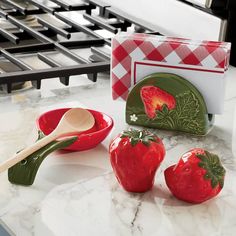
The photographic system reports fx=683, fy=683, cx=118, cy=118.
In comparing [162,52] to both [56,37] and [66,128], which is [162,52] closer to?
[66,128]

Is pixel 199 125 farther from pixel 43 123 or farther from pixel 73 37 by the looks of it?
pixel 73 37

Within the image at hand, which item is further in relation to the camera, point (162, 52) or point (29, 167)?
point (162, 52)

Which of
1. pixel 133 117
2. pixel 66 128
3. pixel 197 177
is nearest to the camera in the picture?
pixel 197 177

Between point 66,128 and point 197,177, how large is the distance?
232mm

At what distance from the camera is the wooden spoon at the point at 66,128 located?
93 centimetres

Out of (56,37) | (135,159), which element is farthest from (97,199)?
(56,37)

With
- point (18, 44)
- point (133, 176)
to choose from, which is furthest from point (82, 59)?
point (133, 176)

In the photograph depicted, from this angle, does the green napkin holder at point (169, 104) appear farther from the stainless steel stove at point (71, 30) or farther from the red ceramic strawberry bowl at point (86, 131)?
the stainless steel stove at point (71, 30)

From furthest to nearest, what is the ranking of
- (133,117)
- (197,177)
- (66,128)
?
1. (133,117)
2. (66,128)
3. (197,177)

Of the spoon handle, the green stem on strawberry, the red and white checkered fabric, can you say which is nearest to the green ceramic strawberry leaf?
the spoon handle

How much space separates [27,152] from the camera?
0.94 meters

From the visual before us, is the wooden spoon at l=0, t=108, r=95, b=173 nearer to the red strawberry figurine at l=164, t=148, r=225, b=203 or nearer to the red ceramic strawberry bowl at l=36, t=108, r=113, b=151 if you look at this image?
the red ceramic strawberry bowl at l=36, t=108, r=113, b=151

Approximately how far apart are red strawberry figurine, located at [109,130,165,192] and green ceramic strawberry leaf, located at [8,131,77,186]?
0.32 ft

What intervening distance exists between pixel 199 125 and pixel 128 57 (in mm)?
159
